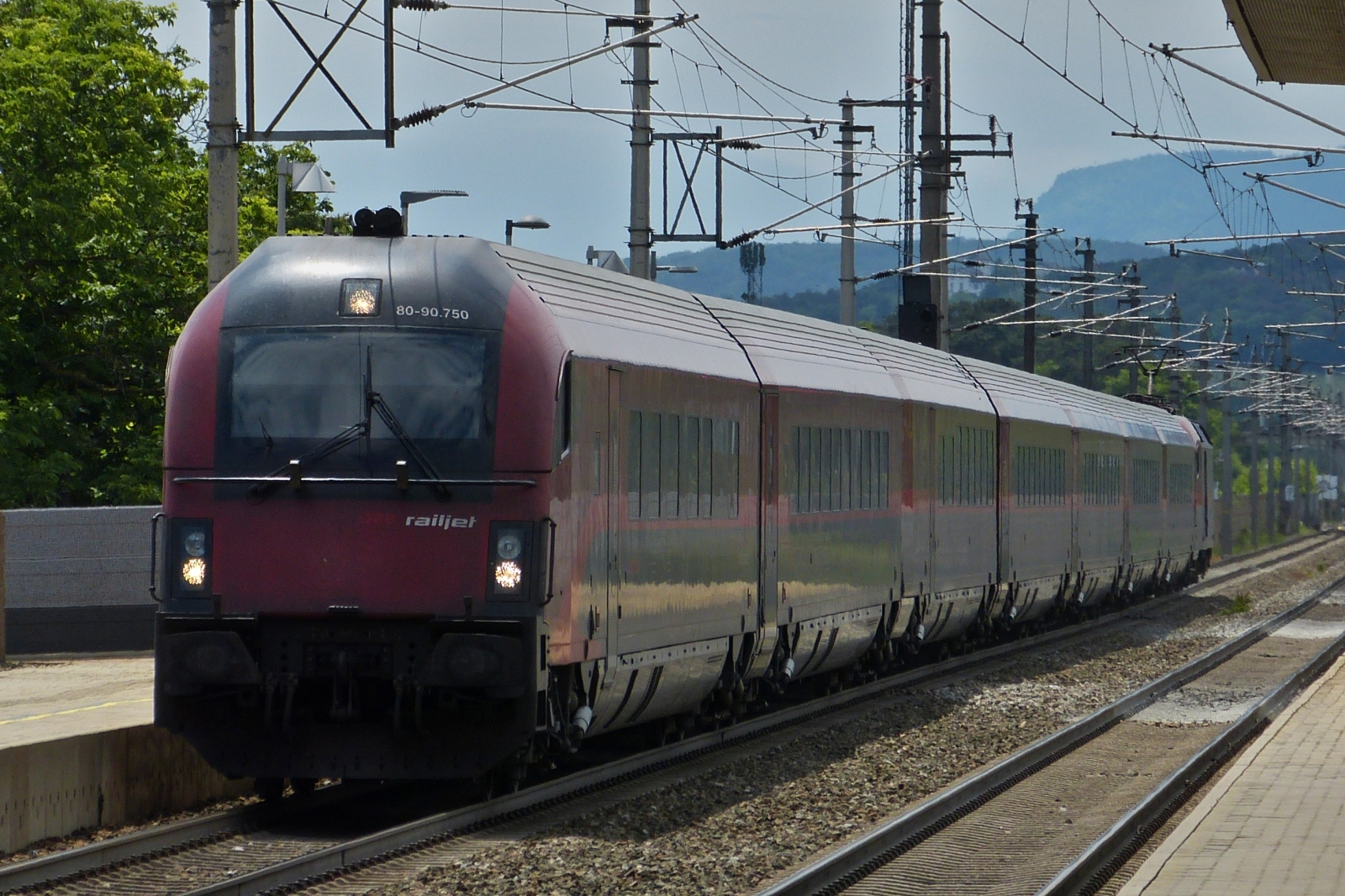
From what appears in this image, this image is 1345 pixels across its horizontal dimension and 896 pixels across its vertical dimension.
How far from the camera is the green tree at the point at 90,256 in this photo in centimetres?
3012

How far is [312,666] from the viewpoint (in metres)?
11.0

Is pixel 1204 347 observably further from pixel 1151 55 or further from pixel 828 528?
pixel 828 528

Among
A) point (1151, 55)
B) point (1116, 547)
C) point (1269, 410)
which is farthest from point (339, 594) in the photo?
point (1269, 410)

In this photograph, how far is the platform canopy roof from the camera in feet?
48.9

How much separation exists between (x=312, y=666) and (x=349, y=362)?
1.69 meters

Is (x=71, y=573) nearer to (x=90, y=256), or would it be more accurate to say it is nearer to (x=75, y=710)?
(x=75, y=710)

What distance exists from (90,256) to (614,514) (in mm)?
20490

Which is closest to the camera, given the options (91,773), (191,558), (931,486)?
(91,773)

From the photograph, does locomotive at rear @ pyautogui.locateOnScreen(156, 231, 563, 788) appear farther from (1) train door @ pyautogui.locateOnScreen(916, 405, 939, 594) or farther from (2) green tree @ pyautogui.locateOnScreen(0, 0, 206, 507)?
(2) green tree @ pyautogui.locateOnScreen(0, 0, 206, 507)

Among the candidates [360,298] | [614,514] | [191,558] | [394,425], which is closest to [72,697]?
[191,558]

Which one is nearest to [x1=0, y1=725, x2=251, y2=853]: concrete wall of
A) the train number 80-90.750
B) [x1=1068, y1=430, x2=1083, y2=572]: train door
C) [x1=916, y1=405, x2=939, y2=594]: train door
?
the train number 80-90.750

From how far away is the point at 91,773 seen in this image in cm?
1106

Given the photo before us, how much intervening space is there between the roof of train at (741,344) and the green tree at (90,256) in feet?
40.3

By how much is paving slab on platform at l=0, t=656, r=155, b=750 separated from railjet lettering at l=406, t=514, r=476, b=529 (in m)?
2.15
